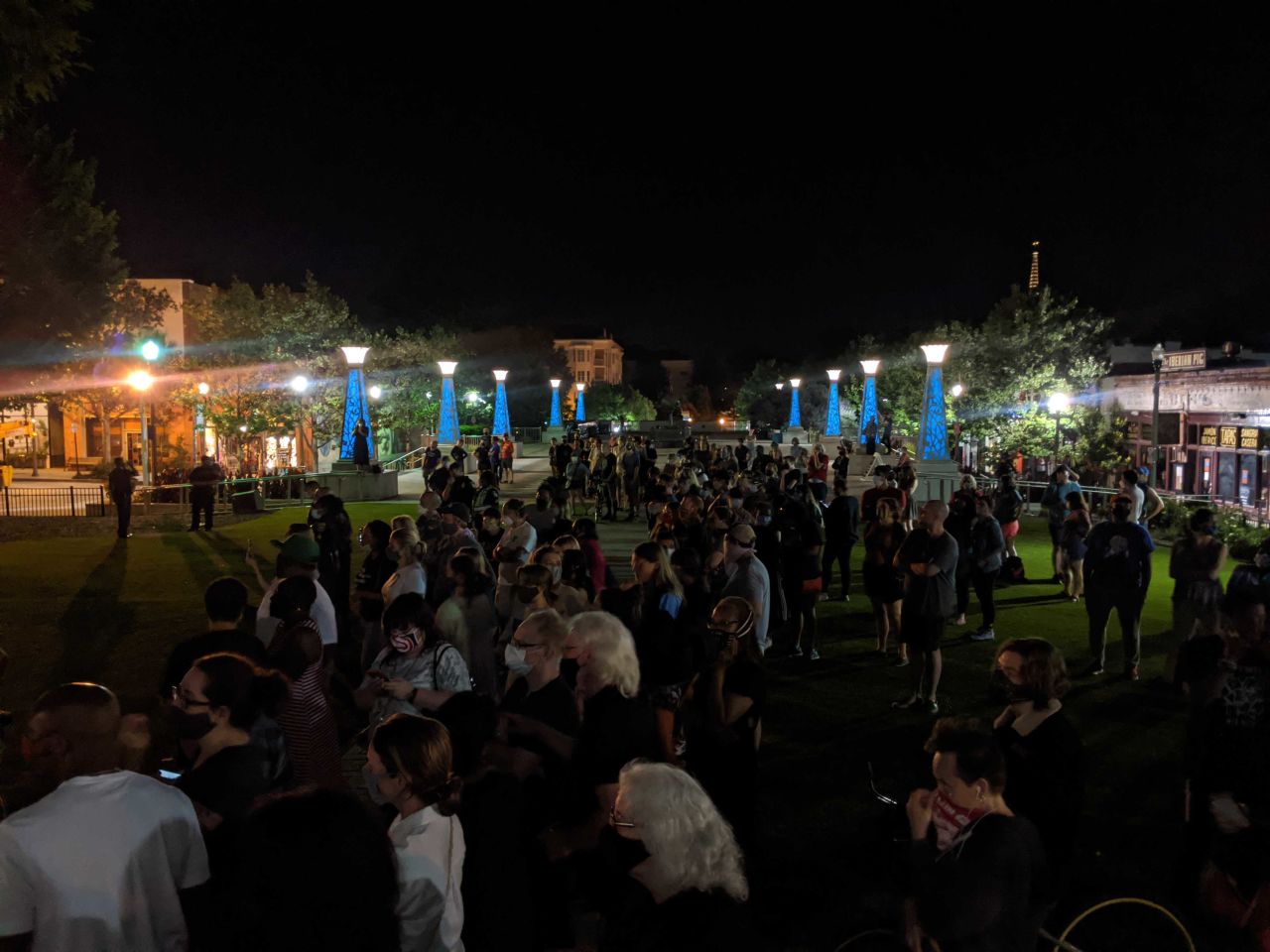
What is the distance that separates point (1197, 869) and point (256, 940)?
14.3ft

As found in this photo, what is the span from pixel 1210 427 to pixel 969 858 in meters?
38.2

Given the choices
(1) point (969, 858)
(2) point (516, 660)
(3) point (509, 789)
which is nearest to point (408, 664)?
(2) point (516, 660)

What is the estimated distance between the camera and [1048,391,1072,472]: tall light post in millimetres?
29094

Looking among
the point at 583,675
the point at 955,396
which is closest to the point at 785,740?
the point at 583,675

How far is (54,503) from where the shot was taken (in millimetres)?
26547

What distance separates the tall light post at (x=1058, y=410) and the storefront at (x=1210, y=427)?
16.2ft

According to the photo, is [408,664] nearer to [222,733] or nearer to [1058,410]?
[222,733]

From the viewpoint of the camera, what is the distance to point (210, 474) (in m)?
19.6

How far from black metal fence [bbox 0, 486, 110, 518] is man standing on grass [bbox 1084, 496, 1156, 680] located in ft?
74.2

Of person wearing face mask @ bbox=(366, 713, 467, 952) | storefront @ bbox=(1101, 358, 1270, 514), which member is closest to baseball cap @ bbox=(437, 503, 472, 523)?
person wearing face mask @ bbox=(366, 713, 467, 952)

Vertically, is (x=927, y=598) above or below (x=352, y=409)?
below

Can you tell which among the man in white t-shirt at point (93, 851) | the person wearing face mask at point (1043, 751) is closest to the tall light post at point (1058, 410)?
the person wearing face mask at point (1043, 751)

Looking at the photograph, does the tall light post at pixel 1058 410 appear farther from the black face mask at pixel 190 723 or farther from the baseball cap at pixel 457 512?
the black face mask at pixel 190 723

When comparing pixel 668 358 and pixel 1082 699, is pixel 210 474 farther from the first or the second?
pixel 668 358
